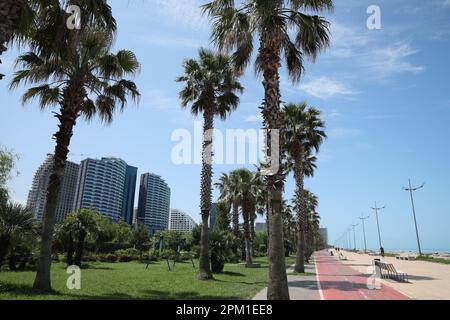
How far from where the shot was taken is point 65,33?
10.8 metres

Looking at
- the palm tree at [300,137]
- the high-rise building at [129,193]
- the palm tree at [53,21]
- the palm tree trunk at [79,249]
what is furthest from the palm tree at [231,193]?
the high-rise building at [129,193]

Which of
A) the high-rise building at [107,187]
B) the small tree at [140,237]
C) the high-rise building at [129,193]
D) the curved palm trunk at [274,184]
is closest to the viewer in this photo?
the curved palm trunk at [274,184]

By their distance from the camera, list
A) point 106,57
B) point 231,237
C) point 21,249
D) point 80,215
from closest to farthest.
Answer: point 106,57, point 21,249, point 231,237, point 80,215

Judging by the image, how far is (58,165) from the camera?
13.7 meters

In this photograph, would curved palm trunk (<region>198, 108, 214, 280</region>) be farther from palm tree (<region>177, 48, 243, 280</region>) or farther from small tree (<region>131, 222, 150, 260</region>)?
small tree (<region>131, 222, 150, 260</region>)

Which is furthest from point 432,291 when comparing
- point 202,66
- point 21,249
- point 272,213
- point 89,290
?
point 21,249

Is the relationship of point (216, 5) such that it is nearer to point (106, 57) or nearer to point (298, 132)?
point (106, 57)

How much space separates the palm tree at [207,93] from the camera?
21281 mm

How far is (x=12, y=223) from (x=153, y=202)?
101751 millimetres

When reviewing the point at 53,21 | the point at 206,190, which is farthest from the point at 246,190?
the point at 53,21

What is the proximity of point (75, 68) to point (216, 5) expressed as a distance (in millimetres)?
6349

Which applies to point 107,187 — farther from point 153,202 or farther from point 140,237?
point 140,237

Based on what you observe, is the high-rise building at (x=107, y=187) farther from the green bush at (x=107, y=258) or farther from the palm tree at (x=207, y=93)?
the palm tree at (x=207, y=93)

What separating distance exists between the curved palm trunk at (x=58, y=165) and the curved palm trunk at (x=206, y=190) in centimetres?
880
